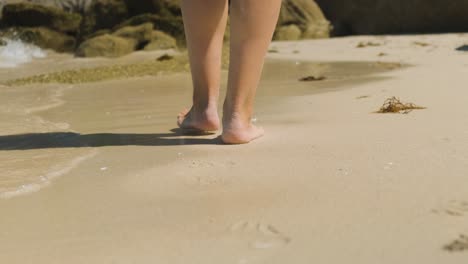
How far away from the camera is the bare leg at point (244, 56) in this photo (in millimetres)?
2312

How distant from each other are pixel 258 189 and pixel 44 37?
1080 centimetres

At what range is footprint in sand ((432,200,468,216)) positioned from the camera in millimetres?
1422

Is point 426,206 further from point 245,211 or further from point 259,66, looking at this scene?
point 259,66

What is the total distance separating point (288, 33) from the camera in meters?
11.2

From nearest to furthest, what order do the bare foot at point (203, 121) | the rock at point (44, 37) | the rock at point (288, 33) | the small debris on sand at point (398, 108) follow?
the bare foot at point (203, 121) < the small debris on sand at point (398, 108) < the rock at point (288, 33) < the rock at point (44, 37)

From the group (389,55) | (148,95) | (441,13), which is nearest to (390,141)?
(148,95)

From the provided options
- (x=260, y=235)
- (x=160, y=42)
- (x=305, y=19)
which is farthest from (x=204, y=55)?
(x=305, y=19)

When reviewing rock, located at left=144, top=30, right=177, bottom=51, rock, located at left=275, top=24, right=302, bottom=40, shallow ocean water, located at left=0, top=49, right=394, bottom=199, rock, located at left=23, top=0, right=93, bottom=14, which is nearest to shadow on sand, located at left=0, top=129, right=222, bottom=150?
shallow ocean water, located at left=0, top=49, right=394, bottom=199

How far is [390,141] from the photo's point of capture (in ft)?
7.16

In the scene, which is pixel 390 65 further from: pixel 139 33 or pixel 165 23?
pixel 165 23

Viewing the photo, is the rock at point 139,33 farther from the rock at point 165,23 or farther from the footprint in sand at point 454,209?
the footprint in sand at point 454,209

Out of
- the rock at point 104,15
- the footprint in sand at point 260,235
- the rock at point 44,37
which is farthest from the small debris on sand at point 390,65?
the rock at point 44,37

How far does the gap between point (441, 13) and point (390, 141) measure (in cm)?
960

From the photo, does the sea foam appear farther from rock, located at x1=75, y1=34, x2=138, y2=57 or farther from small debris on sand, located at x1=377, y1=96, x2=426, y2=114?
small debris on sand, located at x1=377, y1=96, x2=426, y2=114
